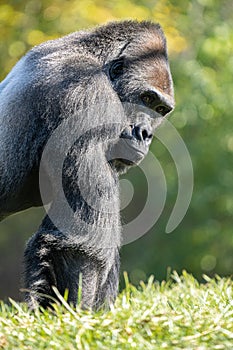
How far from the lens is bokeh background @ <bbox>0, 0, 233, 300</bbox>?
9.48m

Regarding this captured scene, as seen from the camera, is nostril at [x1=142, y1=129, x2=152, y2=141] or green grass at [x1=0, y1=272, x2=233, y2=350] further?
nostril at [x1=142, y1=129, x2=152, y2=141]

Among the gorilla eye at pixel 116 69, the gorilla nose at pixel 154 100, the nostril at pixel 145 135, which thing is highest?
the gorilla eye at pixel 116 69

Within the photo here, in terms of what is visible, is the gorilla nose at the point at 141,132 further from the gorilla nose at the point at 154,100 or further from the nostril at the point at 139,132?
the gorilla nose at the point at 154,100

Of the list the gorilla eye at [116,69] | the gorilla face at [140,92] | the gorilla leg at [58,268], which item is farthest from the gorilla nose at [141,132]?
the gorilla leg at [58,268]

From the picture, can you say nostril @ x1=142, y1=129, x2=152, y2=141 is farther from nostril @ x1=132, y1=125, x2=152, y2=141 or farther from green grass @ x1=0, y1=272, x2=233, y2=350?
green grass @ x1=0, y1=272, x2=233, y2=350

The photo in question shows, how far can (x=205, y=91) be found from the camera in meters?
9.41

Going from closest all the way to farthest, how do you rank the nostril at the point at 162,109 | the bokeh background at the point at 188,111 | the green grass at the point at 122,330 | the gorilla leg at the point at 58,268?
the green grass at the point at 122,330 → the gorilla leg at the point at 58,268 → the nostril at the point at 162,109 → the bokeh background at the point at 188,111

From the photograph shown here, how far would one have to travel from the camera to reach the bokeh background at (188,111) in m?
9.48

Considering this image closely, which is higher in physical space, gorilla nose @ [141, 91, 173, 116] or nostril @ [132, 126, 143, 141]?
gorilla nose @ [141, 91, 173, 116]

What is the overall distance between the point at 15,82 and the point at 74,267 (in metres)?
1.19

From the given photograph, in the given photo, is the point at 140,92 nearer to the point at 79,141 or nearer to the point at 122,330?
the point at 79,141

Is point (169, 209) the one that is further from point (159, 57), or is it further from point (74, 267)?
point (74, 267)

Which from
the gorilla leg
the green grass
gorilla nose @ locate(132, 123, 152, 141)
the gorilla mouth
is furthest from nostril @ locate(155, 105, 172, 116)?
the green grass

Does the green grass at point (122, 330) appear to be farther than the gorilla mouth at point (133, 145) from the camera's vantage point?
No
